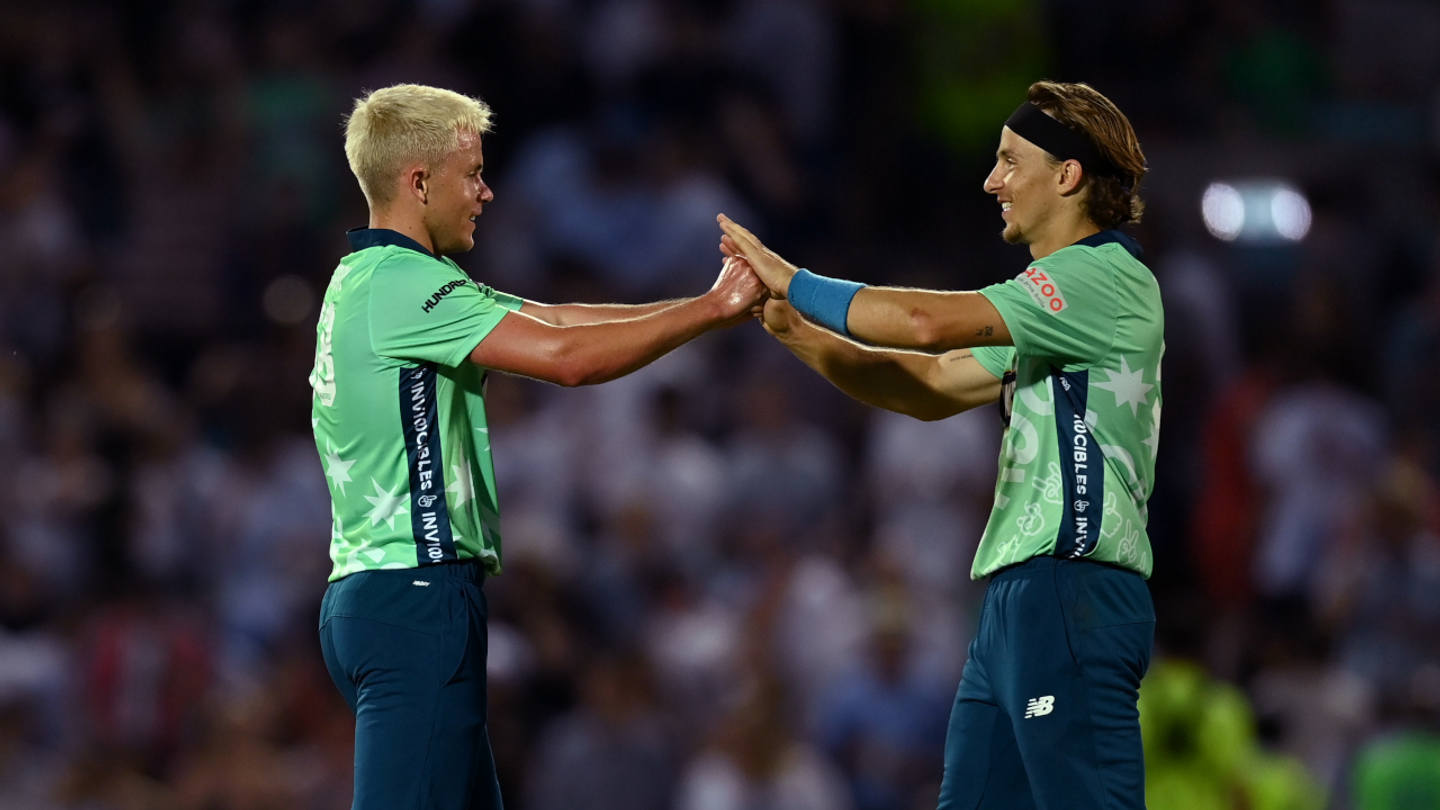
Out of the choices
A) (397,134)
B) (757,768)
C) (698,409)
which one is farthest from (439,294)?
(698,409)

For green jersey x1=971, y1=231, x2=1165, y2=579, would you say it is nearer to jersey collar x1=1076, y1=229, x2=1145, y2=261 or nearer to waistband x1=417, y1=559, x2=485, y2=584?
jersey collar x1=1076, y1=229, x2=1145, y2=261

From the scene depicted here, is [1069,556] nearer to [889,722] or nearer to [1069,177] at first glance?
[1069,177]

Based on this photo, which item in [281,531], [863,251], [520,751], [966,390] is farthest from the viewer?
[863,251]

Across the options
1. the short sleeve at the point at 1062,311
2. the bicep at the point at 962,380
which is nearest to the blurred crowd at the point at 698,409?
the bicep at the point at 962,380

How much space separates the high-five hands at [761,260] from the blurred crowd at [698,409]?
405cm

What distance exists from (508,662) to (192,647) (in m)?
1.92

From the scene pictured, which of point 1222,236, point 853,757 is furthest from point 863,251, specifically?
point 853,757

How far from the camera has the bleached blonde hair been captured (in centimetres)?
522

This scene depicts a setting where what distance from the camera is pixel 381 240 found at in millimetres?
5242

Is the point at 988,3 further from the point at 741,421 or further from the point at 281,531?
the point at 281,531

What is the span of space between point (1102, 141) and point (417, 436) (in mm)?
2148

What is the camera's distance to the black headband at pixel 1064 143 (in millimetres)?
5273

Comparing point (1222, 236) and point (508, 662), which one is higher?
point (1222, 236)

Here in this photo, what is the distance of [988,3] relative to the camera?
1217 cm
